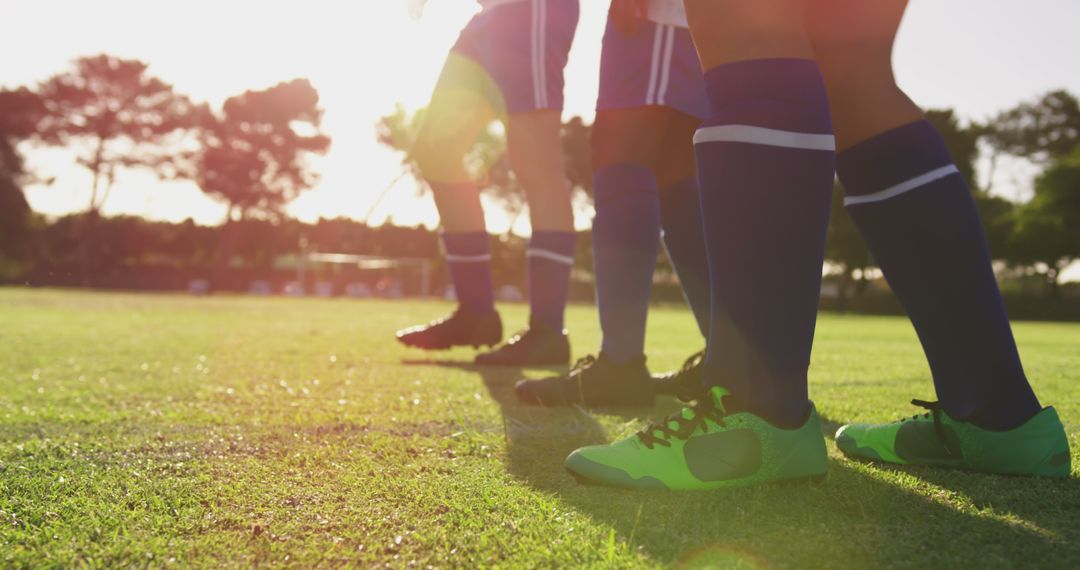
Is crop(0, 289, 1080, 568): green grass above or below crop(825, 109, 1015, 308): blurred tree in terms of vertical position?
below

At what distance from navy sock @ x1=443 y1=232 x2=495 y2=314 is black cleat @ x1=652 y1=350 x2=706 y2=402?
4.56 ft

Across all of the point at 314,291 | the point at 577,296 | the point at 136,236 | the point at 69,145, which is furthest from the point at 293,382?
the point at 136,236

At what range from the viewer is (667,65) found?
2148mm

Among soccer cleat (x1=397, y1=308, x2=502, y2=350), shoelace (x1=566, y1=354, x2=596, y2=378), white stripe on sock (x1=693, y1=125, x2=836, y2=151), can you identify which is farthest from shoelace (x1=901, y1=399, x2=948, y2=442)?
soccer cleat (x1=397, y1=308, x2=502, y2=350)

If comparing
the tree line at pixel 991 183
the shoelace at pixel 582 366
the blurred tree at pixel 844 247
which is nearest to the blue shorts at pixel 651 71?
the shoelace at pixel 582 366

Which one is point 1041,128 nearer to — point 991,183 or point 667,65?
point 991,183

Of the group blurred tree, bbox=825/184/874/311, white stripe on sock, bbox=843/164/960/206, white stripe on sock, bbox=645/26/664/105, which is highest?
blurred tree, bbox=825/184/874/311

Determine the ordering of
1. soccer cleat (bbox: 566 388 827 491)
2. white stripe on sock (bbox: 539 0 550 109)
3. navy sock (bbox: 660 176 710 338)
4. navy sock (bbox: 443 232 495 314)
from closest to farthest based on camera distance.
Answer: soccer cleat (bbox: 566 388 827 491) < navy sock (bbox: 660 176 710 338) < white stripe on sock (bbox: 539 0 550 109) < navy sock (bbox: 443 232 495 314)

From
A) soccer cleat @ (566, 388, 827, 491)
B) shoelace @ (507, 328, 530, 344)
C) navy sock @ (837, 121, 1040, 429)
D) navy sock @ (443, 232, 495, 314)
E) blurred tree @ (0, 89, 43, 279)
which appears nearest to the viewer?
soccer cleat @ (566, 388, 827, 491)

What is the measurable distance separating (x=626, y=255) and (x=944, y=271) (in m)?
0.92

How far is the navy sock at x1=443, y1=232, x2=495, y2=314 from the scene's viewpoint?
358 centimetres

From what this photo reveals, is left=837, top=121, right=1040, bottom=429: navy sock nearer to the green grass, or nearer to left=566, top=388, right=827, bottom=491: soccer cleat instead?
the green grass

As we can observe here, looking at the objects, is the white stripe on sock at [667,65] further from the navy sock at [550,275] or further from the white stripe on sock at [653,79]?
the navy sock at [550,275]

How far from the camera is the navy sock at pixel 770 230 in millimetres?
1228
